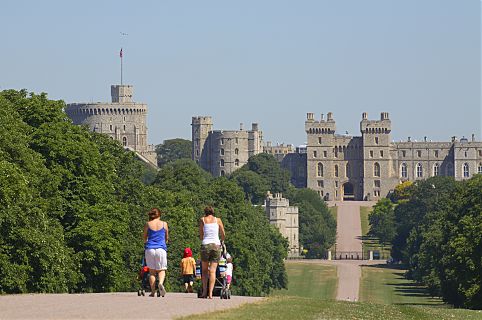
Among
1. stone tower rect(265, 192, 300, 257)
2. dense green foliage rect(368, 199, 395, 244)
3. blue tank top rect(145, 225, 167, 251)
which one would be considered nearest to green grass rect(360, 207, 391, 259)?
dense green foliage rect(368, 199, 395, 244)

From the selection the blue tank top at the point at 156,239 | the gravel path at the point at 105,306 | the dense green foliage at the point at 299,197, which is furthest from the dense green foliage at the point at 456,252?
the dense green foliage at the point at 299,197

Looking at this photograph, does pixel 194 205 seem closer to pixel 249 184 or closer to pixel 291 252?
pixel 291 252

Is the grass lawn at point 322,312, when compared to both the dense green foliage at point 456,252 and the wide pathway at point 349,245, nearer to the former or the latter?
the dense green foliage at point 456,252

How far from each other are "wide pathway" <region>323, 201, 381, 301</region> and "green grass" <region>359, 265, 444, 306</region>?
2.18 feet

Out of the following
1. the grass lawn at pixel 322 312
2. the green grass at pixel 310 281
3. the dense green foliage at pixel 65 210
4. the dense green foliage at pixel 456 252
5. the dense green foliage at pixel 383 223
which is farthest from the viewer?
the dense green foliage at pixel 383 223

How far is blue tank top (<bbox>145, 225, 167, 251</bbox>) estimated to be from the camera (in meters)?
29.8

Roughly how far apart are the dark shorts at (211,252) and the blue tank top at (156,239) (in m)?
0.80

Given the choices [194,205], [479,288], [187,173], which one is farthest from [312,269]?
[479,288]

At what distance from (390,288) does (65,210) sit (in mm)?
51425

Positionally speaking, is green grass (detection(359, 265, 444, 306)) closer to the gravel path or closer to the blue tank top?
the gravel path

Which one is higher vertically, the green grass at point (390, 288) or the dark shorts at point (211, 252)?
the dark shorts at point (211, 252)

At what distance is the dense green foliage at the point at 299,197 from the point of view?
150 metres

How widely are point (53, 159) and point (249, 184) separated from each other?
399ft

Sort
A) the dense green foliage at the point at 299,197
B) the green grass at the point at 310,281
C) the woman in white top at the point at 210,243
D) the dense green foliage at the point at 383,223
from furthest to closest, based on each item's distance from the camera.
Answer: the dense green foliage at the point at 383,223 < the dense green foliage at the point at 299,197 < the green grass at the point at 310,281 < the woman in white top at the point at 210,243
